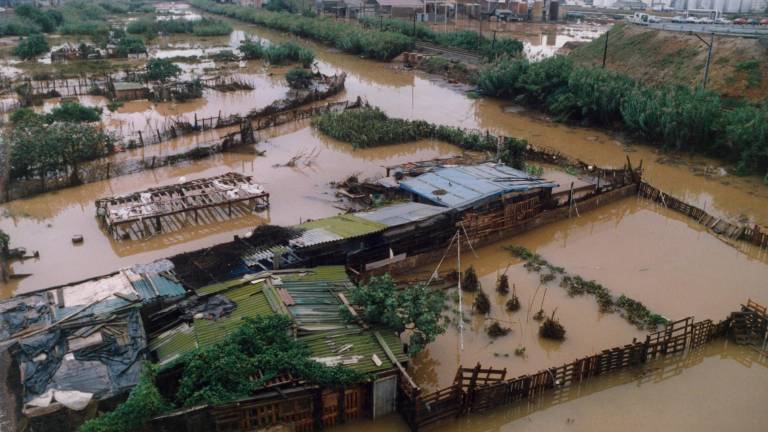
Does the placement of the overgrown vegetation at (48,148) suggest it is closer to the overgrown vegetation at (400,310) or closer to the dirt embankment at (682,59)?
→ the overgrown vegetation at (400,310)

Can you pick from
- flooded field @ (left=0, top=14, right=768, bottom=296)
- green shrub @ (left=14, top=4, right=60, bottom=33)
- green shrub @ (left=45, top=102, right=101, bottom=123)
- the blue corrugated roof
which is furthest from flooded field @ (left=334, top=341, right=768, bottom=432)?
green shrub @ (left=14, top=4, right=60, bottom=33)

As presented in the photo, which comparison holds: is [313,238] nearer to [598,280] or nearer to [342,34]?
[598,280]

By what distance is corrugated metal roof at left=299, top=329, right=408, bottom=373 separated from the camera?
10117 mm

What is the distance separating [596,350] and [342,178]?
40.9 ft

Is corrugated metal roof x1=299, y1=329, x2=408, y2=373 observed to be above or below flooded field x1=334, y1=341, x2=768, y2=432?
above

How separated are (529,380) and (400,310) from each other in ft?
9.36

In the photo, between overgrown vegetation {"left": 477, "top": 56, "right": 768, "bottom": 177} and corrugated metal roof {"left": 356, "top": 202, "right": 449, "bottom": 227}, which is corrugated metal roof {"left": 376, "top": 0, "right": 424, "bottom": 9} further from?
corrugated metal roof {"left": 356, "top": 202, "right": 449, "bottom": 227}

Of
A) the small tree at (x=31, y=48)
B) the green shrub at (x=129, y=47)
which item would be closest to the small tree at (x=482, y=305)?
the green shrub at (x=129, y=47)

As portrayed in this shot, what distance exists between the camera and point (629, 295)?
49.0 feet

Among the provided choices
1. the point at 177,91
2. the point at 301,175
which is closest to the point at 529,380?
the point at 301,175

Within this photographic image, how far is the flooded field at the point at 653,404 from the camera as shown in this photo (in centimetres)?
1078

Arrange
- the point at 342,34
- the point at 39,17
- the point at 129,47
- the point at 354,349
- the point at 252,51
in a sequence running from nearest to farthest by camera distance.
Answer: the point at 354,349 → the point at 129,47 → the point at 252,51 → the point at 342,34 → the point at 39,17

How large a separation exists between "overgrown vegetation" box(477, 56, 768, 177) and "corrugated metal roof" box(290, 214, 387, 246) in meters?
17.3

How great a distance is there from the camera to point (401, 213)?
16406mm
